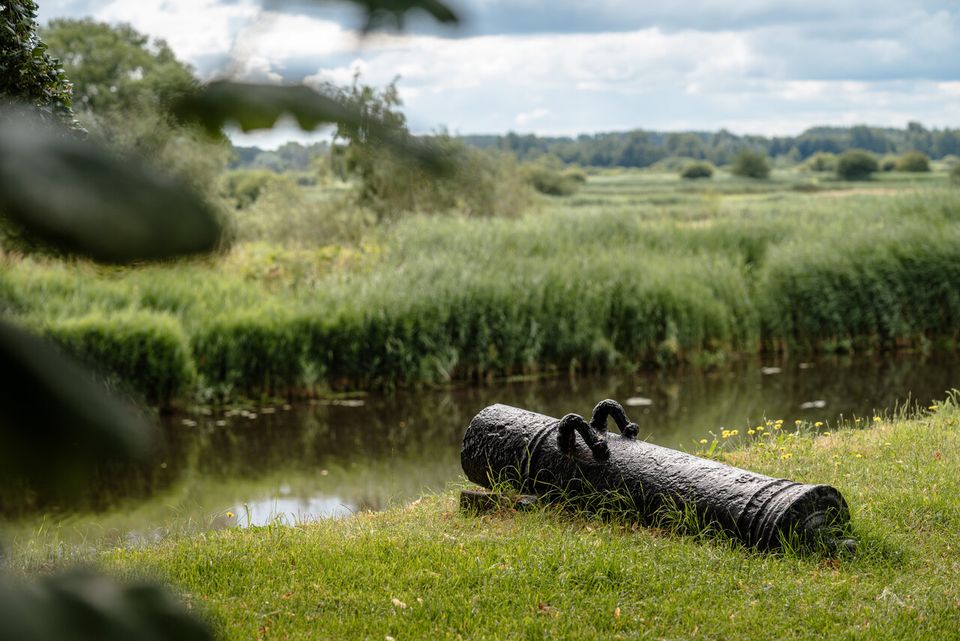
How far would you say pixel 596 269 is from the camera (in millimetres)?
14805

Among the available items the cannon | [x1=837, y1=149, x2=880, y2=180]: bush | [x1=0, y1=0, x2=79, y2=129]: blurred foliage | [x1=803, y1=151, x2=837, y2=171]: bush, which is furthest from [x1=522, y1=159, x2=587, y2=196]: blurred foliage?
[x1=0, y1=0, x2=79, y2=129]: blurred foliage

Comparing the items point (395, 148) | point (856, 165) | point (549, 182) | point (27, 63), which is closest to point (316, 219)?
point (549, 182)

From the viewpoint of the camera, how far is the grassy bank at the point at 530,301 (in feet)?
40.4

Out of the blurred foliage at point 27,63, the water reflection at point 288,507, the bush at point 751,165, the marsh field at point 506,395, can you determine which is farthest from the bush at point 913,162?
the blurred foliage at point 27,63

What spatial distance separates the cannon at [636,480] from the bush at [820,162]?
152 feet

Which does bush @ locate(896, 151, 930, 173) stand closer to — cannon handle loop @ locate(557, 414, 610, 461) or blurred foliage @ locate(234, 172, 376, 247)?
blurred foliage @ locate(234, 172, 376, 247)

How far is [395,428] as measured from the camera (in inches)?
428

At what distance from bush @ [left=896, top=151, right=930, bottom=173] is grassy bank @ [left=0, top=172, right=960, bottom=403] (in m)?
30.5

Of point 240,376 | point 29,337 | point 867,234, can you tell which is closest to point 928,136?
point 867,234

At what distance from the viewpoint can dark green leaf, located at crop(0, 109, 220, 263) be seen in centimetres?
58

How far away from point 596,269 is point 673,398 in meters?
3.31

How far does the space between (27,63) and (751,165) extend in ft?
160

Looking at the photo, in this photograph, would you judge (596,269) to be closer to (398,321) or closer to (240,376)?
(398,321)

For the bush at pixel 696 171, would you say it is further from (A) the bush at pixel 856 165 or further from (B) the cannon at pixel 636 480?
(B) the cannon at pixel 636 480
